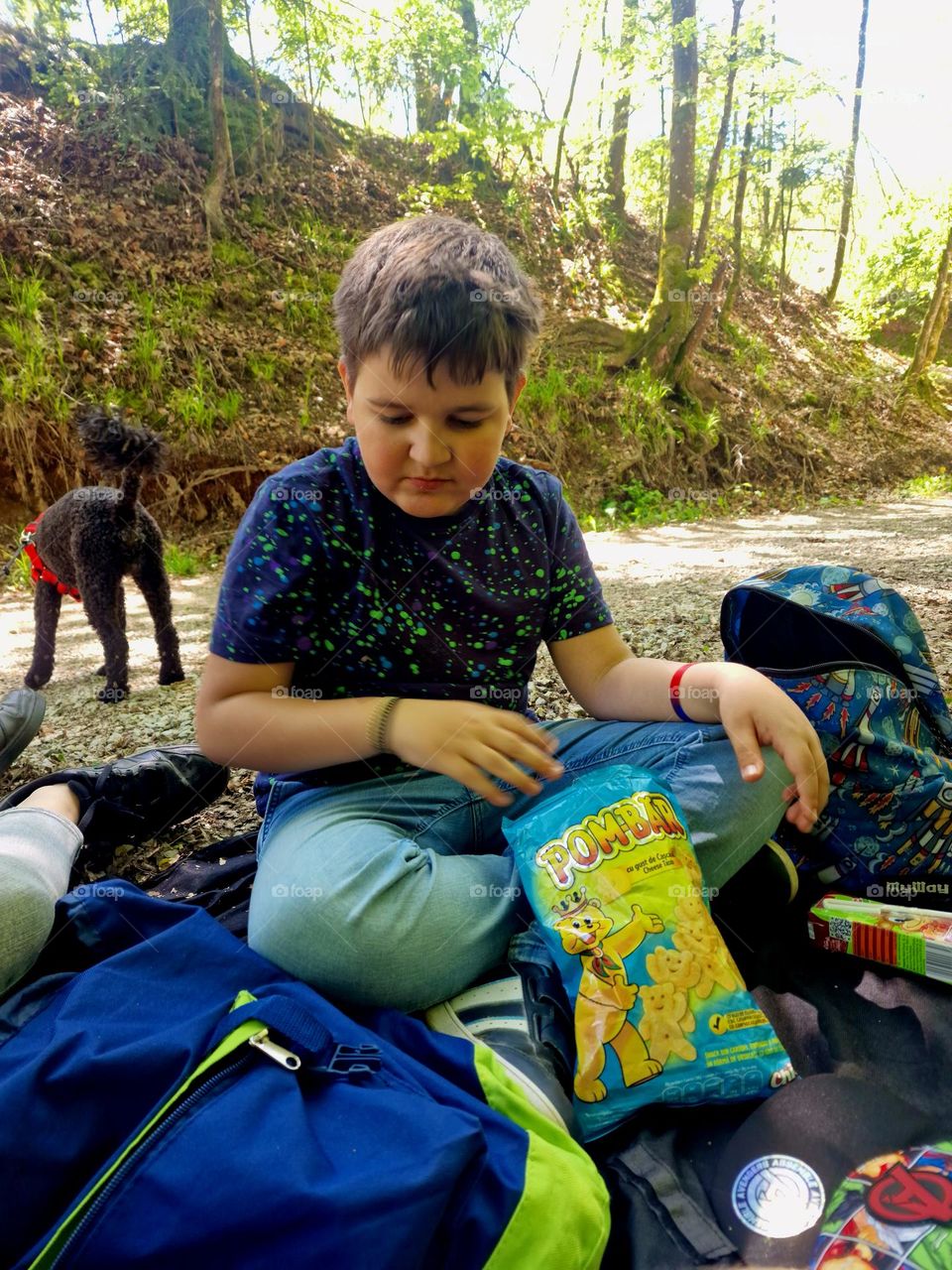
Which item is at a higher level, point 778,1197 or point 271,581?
point 271,581

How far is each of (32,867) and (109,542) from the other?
1.31m

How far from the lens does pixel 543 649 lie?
10.5ft

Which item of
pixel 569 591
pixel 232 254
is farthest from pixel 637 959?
pixel 232 254

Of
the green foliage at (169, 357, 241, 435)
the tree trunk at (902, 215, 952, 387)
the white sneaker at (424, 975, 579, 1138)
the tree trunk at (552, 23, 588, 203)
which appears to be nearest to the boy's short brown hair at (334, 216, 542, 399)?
the white sneaker at (424, 975, 579, 1138)

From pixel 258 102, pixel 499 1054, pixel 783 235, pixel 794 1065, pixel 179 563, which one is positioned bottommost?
pixel 179 563

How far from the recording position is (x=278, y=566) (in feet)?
4.16

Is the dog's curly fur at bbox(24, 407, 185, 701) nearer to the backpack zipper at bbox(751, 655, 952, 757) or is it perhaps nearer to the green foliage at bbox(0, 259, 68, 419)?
the backpack zipper at bbox(751, 655, 952, 757)

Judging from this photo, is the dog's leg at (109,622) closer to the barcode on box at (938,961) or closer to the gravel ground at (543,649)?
the gravel ground at (543,649)

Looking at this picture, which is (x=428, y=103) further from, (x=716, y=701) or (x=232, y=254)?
(x=716, y=701)

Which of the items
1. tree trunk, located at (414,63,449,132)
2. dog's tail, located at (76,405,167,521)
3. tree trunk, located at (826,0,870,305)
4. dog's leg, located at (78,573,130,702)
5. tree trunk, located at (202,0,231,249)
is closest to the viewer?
dog's tail, located at (76,405,167,521)

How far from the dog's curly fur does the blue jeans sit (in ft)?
4.28

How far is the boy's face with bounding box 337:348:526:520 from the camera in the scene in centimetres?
115

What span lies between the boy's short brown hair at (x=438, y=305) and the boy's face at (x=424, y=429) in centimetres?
2

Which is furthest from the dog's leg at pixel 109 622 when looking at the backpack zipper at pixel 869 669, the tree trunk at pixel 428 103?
the tree trunk at pixel 428 103
